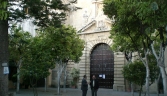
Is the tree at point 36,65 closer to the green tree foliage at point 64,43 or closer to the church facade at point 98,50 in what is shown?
the green tree foliage at point 64,43

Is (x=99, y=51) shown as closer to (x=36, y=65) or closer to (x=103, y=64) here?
(x=103, y=64)

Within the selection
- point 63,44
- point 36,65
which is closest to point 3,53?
point 36,65

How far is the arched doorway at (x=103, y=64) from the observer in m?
33.0

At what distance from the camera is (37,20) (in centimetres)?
1456

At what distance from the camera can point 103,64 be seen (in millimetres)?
33719

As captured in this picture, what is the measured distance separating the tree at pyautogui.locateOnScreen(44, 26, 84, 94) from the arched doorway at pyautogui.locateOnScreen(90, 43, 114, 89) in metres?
7.42

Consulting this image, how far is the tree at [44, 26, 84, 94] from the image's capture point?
2233cm

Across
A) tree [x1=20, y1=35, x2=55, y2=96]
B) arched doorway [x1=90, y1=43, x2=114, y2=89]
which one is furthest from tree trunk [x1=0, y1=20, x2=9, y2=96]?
arched doorway [x1=90, y1=43, x2=114, y2=89]

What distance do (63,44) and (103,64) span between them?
10691 mm

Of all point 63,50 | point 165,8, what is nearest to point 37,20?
point 165,8

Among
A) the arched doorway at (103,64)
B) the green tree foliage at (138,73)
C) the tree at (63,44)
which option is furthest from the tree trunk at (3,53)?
the arched doorway at (103,64)

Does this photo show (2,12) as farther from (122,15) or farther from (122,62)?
(122,62)

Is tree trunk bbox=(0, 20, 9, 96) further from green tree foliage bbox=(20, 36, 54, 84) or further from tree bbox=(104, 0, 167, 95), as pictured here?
tree bbox=(104, 0, 167, 95)

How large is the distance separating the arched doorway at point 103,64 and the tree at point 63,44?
7.42 m
